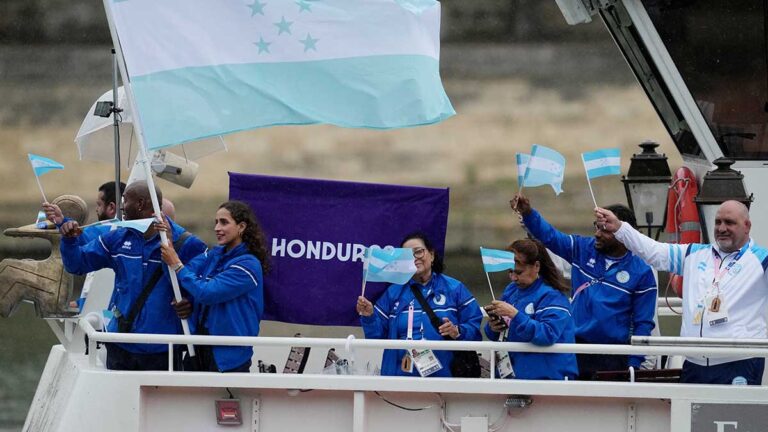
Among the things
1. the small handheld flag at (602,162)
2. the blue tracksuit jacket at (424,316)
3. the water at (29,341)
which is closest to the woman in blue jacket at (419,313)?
the blue tracksuit jacket at (424,316)

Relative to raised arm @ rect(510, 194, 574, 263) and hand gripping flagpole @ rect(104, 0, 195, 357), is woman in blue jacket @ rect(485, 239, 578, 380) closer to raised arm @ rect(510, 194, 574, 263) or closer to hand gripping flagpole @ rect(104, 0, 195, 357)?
raised arm @ rect(510, 194, 574, 263)

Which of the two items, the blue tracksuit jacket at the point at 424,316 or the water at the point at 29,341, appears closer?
the blue tracksuit jacket at the point at 424,316

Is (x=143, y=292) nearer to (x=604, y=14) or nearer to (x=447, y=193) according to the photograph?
(x=447, y=193)

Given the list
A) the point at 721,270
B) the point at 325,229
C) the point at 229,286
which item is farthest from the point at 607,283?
the point at 229,286

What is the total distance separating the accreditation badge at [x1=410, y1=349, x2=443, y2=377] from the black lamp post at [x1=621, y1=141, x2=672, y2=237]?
72.0 inches

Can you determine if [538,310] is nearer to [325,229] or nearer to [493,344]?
[493,344]

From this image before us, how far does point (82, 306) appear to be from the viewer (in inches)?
339

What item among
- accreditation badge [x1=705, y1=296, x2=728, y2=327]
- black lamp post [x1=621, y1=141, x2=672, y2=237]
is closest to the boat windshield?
black lamp post [x1=621, y1=141, x2=672, y2=237]

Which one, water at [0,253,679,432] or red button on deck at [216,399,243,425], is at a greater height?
water at [0,253,679,432]

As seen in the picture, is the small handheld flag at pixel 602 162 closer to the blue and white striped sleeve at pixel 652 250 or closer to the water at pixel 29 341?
the blue and white striped sleeve at pixel 652 250

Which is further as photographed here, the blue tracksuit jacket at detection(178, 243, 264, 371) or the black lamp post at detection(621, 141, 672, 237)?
the black lamp post at detection(621, 141, 672, 237)

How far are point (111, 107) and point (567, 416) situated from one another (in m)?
3.05

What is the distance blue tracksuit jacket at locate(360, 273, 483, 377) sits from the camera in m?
7.23

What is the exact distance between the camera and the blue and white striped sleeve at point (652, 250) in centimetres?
716
